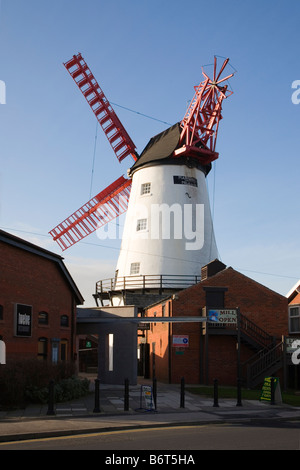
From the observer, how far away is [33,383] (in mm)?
20547

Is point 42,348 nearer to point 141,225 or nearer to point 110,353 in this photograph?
point 110,353

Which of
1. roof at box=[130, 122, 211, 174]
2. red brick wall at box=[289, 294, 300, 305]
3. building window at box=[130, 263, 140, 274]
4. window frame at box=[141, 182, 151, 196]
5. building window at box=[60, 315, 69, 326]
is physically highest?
roof at box=[130, 122, 211, 174]

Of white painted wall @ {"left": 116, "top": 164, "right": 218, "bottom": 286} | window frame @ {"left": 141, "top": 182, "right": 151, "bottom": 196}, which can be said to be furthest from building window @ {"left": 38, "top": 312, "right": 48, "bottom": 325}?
window frame @ {"left": 141, "top": 182, "right": 151, "bottom": 196}

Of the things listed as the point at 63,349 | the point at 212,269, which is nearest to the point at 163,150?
the point at 212,269

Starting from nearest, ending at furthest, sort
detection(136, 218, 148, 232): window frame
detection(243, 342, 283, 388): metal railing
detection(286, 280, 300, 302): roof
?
detection(243, 342, 283, 388): metal railing
detection(286, 280, 300, 302): roof
detection(136, 218, 148, 232): window frame

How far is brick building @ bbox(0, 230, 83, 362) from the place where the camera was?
2389 centimetres

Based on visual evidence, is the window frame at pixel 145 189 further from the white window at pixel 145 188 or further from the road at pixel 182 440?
the road at pixel 182 440

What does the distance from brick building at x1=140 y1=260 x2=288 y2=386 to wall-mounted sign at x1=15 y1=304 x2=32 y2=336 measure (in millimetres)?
11199

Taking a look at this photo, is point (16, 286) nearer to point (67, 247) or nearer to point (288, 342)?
point (288, 342)

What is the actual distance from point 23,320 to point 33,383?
494 cm

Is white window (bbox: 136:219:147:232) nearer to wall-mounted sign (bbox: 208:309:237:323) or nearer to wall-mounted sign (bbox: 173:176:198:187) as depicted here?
wall-mounted sign (bbox: 173:176:198:187)

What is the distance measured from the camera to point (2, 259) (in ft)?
77.7

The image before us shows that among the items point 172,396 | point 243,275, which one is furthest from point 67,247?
point 172,396

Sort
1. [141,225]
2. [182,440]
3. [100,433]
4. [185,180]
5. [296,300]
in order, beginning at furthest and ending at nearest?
[185,180] → [141,225] → [296,300] → [100,433] → [182,440]
